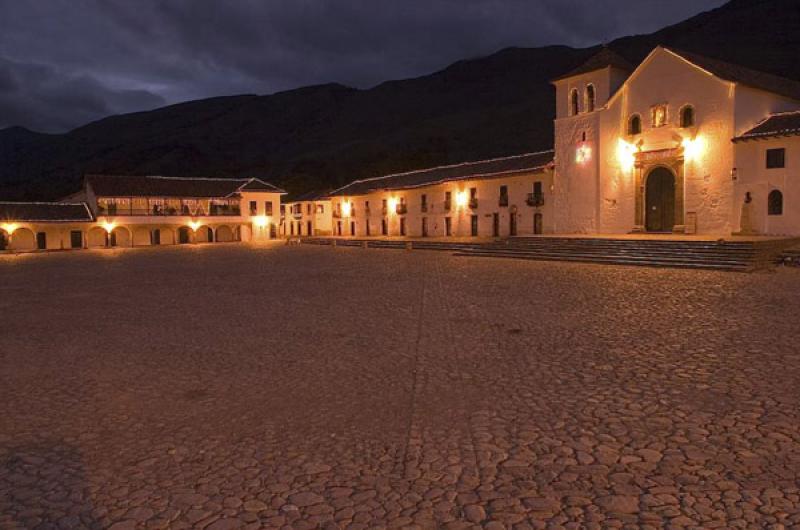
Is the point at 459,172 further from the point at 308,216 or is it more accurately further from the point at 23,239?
the point at 23,239

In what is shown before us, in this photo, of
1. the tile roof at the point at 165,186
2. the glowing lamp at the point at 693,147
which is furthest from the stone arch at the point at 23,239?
the glowing lamp at the point at 693,147

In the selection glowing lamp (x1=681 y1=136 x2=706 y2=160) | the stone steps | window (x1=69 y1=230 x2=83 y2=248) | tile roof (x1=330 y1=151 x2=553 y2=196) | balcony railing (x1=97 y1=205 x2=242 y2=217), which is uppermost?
tile roof (x1=330 y1=151 x2=553 y2=196)

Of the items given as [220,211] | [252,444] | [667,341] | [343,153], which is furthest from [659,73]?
[343,153]

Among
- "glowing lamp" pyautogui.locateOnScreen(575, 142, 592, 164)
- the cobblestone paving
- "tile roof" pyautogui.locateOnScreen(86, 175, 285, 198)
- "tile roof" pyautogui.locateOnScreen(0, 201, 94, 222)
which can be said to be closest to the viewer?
the cobblestone paving

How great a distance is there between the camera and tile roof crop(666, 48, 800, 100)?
24578mm

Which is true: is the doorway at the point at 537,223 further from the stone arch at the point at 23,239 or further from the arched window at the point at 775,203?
the stone arch at the point at 23,239

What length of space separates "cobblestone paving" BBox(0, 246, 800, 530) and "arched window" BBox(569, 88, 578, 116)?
23.3 m

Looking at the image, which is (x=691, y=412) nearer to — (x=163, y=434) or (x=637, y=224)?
(x=163, y=434)

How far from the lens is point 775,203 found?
23047mm

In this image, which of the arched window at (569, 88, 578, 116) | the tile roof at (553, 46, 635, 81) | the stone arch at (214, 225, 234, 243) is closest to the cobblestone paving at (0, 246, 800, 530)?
the tile roof at (553, 46, 635, 81)

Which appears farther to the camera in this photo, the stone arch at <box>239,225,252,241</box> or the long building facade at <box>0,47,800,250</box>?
the stone arch at <box>239,225,252,241</box>

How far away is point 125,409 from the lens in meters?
4.96

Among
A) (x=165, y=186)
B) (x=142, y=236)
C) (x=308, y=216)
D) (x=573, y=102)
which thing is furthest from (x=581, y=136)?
(x=142, y=236)

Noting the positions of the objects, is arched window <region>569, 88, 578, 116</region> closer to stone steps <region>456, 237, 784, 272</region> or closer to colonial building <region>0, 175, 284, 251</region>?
stone steps <region>456, 237, 784, 272</region>
